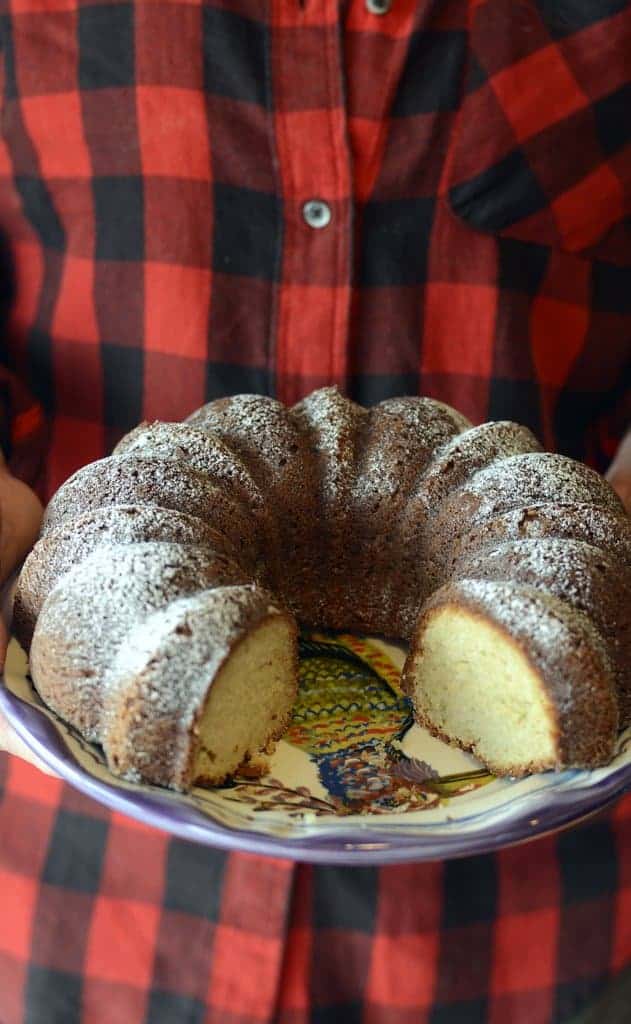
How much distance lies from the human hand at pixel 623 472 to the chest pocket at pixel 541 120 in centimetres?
28

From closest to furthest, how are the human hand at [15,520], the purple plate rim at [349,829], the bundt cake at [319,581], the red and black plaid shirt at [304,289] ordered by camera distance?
1. the purple plate rim at [349,829]
2. the bundt cake at [319,581]
3. the human hand at [15,520]
4. the red and black plaid shirt at [304,289]

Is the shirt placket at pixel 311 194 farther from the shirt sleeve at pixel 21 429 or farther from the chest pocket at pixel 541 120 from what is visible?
the shirt sleeve at pixel 21 429

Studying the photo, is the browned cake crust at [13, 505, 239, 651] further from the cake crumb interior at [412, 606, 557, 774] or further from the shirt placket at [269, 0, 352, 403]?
the shirt placket at [269, 0, 352, 403]

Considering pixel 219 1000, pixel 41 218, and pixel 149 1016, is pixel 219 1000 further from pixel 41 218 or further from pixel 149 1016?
pixel 41 218

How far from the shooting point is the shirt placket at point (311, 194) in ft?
3.69

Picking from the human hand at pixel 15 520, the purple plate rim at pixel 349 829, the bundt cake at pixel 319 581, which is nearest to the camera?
the purple plate rim at pixel 349 829

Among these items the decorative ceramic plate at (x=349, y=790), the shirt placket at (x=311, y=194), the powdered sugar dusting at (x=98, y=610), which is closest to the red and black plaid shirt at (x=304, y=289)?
the shirt placket at (x=311, y=194)

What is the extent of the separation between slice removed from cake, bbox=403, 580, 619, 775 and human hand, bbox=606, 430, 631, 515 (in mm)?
395

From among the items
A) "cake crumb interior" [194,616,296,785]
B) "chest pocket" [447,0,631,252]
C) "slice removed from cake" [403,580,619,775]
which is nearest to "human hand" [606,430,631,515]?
"chest pocket" [447,0,631,252]

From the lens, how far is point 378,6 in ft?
3.67

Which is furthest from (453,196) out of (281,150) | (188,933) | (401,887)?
(188,933)

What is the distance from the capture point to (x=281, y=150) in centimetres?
115

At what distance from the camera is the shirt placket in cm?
112

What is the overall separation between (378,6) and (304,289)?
32 centimetres
